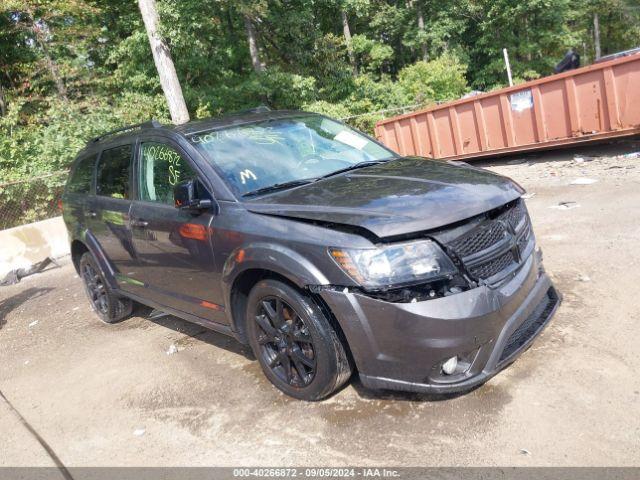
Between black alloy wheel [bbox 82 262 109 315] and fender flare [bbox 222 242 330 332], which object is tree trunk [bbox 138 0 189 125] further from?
fender flare [bbox 222 242 330 332]

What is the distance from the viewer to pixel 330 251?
2.75m

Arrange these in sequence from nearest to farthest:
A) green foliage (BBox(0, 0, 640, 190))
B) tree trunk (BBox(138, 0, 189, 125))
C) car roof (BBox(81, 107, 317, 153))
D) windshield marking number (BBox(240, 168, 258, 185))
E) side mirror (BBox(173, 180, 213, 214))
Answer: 1. side mirror (BBox(173, 180, 213, 214))
2. windshield marking number (BBox(240, 168, 258, 185))
3. car roof (BBox(81, 107, 317, 153))
4. tree trunk (BBox(138, 0, 189, 125))
5. green foliage (BBox(0, 0, 640, 190))

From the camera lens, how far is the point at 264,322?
10.8 feet

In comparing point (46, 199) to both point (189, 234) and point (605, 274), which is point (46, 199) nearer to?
point (189, 234)

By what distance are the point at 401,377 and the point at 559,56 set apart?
37177 millimetres

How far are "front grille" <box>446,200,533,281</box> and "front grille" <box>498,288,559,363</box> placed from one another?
0.37 meters

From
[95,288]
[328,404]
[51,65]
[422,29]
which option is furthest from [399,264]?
[422,29]

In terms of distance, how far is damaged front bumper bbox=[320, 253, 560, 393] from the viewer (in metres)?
2.62

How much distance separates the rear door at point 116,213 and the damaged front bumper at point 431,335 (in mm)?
2354

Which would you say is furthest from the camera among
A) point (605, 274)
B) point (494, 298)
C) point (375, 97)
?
point (375, 97)

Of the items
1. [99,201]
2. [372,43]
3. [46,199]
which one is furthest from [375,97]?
[99,201]

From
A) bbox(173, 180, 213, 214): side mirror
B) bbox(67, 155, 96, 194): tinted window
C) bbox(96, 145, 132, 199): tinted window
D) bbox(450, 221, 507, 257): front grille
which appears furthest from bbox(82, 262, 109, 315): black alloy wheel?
bbox(450, 221, 507, 257): front grille

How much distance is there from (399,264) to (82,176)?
3975 millimetres

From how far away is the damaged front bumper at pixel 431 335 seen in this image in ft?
8.59
